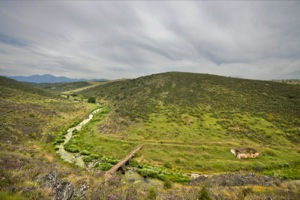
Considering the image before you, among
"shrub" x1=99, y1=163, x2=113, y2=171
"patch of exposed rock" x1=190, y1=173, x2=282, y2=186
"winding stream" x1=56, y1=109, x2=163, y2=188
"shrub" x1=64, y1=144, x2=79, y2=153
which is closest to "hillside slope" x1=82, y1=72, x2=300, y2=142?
"shrub" x1=64, y1=144, x2=79, y2=153

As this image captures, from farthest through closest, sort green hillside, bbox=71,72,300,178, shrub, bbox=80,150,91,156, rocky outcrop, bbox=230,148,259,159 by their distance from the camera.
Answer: shrub, bbox=80,150,91,156, rocky outcrop, bbox=230,148,259,159, green hillside, bbox=71,72,300,178

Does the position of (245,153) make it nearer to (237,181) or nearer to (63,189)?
(237,181)

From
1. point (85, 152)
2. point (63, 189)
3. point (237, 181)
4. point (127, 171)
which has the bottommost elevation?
point (127, 171)

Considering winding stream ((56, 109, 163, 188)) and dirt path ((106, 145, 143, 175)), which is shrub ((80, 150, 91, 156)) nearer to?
winding stream ((56, 109, 163, 188))

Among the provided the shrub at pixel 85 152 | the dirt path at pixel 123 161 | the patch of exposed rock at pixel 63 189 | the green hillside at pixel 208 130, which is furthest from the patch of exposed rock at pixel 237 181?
the shrub at pixel 85 152

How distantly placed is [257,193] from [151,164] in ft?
53.3

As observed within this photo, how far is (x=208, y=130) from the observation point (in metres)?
42.5

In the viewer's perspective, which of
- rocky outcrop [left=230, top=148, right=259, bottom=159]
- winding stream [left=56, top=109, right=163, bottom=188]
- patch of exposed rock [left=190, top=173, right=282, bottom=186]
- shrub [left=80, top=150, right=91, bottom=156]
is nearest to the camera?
patch of exposed rock [left=190, top=173, right=282, bottom=186]

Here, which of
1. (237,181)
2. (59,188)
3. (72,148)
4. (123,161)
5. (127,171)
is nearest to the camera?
(59,188)

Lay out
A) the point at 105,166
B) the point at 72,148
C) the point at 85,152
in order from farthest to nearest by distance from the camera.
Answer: the point at 72,148 < the point at 85,152 < the point at 105,166

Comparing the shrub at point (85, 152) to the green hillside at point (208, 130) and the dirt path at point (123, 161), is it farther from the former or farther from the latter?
the dirt path at point (123, 161)

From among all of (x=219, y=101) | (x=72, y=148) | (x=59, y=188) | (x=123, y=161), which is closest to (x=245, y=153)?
(x=123, y=161)

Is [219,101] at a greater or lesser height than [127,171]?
greater

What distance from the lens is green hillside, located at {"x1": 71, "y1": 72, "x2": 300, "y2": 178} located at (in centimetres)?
2917
